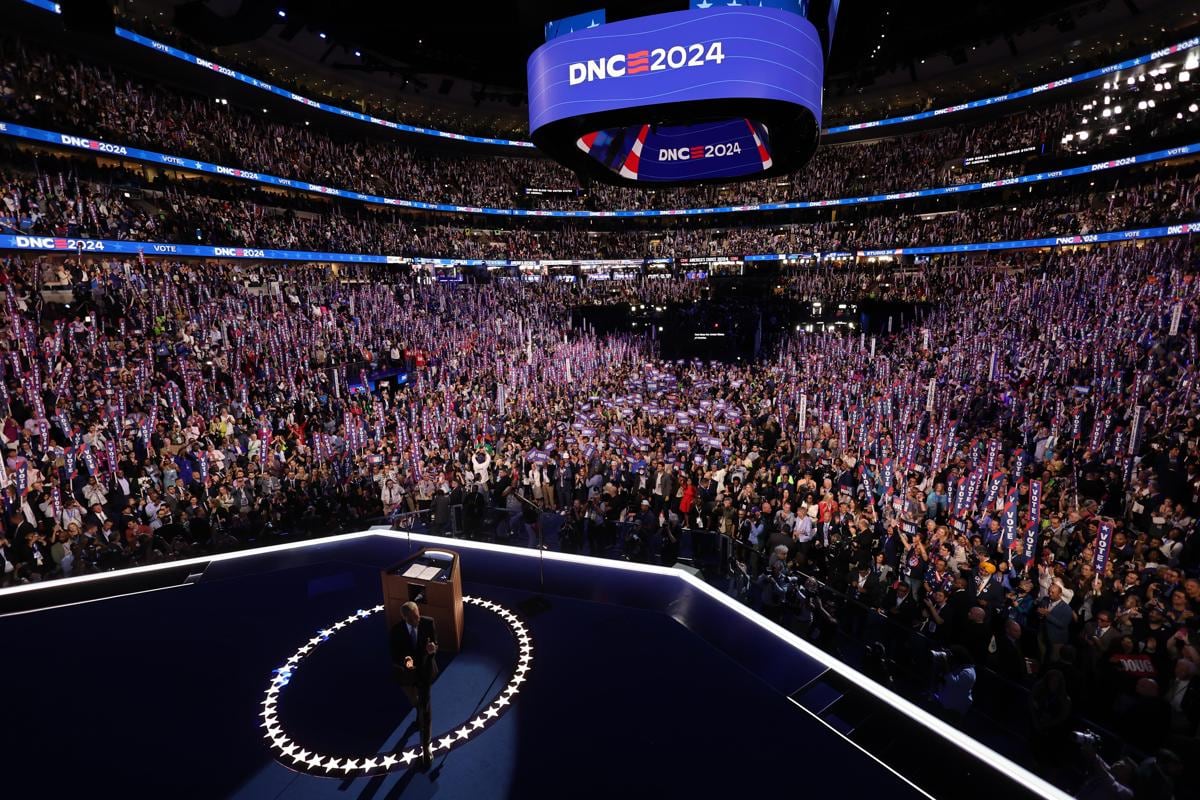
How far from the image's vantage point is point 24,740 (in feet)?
16.5

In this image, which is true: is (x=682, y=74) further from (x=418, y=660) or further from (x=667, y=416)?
(x=667, y=416)

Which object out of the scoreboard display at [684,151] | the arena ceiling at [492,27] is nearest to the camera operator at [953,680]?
the scoreboard display at [684,151]

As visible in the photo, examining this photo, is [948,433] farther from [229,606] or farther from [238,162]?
[238,162]

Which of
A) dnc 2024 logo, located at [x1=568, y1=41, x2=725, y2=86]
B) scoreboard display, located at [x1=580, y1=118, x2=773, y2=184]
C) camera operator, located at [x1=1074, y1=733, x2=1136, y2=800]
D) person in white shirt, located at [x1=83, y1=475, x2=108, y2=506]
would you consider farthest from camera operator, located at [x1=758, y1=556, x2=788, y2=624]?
person in white shirt, located at [x1=83, y1=475, x2=108, y2=506]

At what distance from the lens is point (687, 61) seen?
5188 mm

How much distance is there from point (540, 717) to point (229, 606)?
461cm

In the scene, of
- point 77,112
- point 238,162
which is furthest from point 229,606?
point 238,162

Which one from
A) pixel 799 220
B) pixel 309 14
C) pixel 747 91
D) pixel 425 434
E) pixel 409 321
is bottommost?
pixel 425 434

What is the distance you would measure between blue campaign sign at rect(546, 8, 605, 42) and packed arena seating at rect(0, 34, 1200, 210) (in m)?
22.4

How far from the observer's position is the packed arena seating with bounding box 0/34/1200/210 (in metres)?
21.3

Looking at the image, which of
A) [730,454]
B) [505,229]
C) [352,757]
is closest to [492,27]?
[505,229]

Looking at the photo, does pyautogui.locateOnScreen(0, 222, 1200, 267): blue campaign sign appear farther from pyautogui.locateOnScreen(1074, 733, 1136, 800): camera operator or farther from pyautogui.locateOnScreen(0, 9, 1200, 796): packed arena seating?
pyautogui.locateOnScreen(1074, 733, 1136, 800): camera operator

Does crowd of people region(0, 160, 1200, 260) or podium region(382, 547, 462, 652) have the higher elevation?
crowd of people region(0, 160, 1200, 260)

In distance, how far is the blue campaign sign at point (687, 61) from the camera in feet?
16.8
